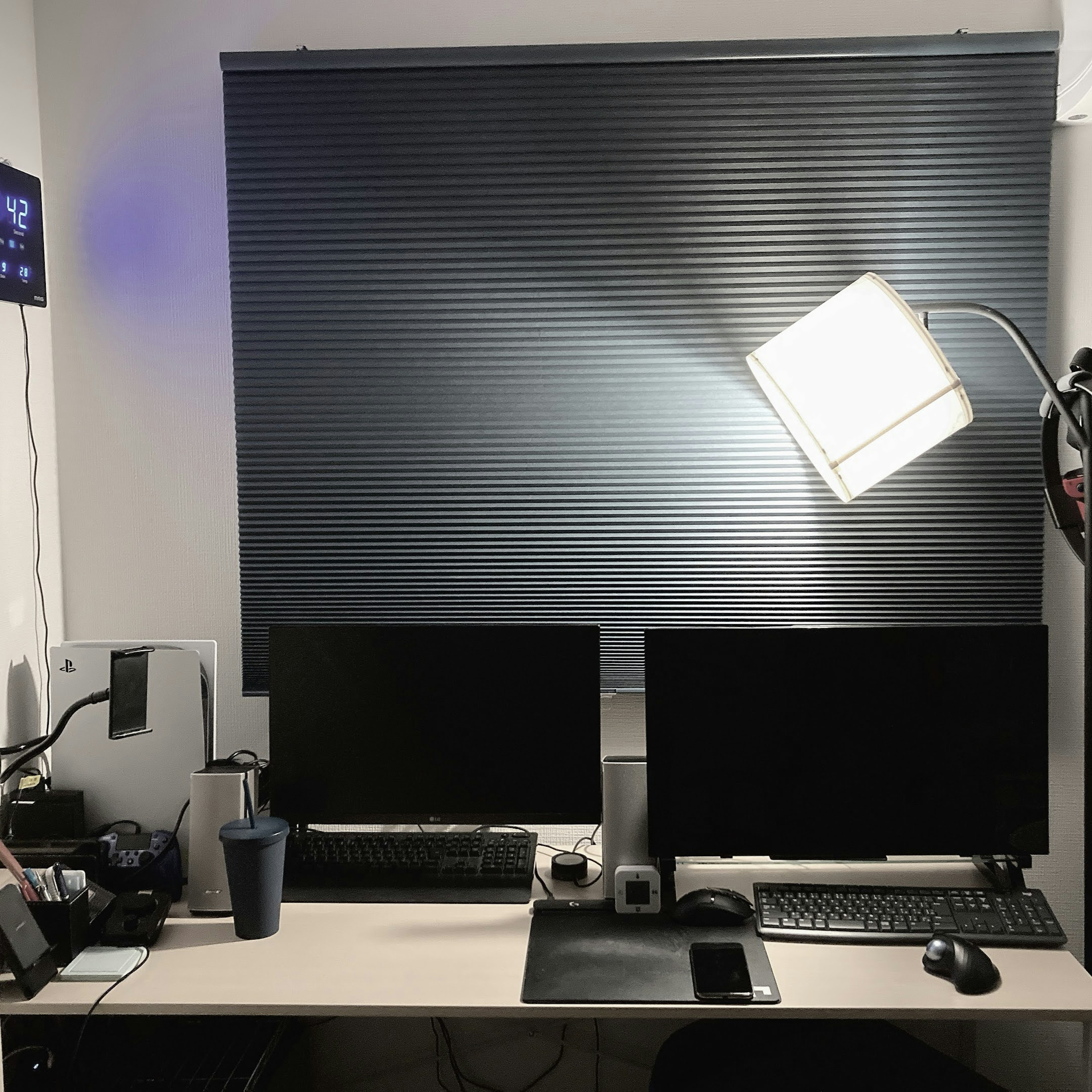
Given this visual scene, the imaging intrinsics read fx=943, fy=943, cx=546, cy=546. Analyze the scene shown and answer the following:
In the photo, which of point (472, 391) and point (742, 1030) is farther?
point (472, 391)

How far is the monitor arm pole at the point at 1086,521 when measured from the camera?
1.64m

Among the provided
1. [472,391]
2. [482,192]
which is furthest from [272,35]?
[472,391]

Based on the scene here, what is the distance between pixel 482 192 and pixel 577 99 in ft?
0.96

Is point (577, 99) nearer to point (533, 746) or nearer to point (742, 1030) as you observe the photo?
point (533, 746)

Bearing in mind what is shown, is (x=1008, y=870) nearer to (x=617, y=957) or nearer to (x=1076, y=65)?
(x=617, y=957)

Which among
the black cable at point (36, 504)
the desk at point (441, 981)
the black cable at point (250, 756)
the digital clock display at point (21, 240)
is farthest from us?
the black cable at point (36, 504)

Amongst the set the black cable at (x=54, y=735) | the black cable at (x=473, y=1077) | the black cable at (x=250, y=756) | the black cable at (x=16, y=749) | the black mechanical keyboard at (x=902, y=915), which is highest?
the black cable at (x=54, y=735)

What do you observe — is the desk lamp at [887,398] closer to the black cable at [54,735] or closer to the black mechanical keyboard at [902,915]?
the black mechanical keyboard at [902,915]

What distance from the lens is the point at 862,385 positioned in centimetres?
179

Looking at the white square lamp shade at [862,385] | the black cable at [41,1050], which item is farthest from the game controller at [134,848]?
the white square lamp shade at [862,385]

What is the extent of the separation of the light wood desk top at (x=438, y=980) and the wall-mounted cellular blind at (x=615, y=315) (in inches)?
28.3

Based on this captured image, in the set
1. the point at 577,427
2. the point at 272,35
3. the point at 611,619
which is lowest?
the point at 611,619

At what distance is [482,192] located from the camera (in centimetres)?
212

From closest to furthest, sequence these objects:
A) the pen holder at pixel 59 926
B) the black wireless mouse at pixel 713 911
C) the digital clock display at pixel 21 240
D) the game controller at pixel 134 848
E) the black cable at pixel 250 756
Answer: the pen holder at pixel 59 926, the black wireless mouse at pixel 713 911, the game controller at pixel 134 848, the black cable at pixel 250 756, the digital clock display at pixel 21 240
